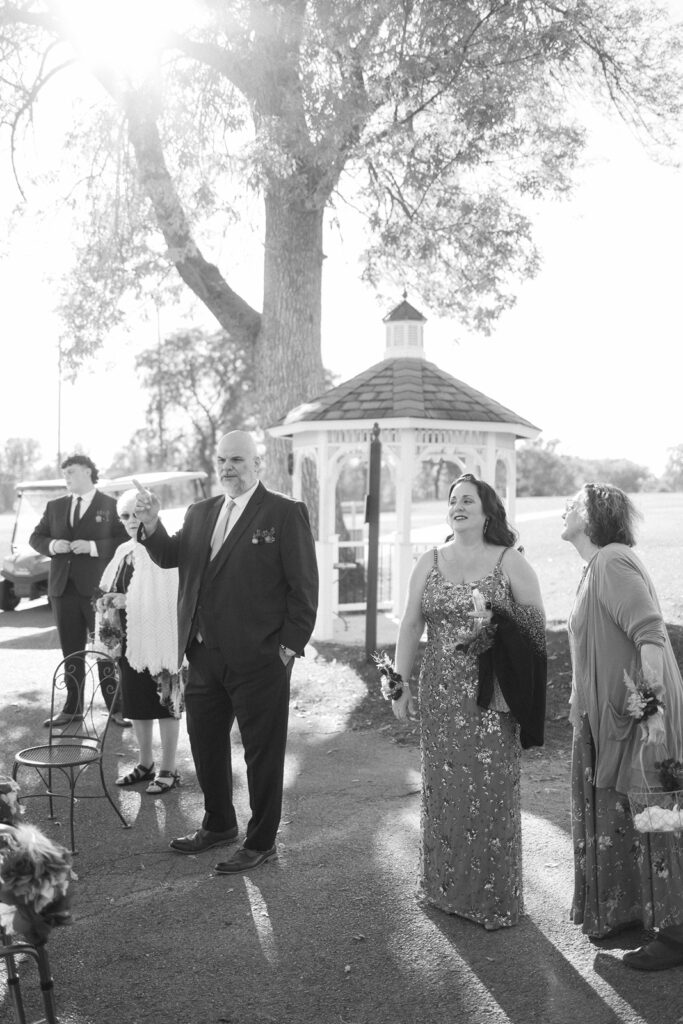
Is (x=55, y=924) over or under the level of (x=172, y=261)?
under

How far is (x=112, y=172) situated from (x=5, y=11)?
258 centimetres

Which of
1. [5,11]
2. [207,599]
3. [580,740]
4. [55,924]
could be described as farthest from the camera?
[5,11]

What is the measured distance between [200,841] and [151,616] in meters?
1.68

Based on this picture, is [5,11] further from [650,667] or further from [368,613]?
[650,667]

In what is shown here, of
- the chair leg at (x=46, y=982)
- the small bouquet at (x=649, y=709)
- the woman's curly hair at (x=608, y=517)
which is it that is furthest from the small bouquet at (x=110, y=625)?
the small bouquet at (x=649, y=709)

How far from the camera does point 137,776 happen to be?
6848 millimetres

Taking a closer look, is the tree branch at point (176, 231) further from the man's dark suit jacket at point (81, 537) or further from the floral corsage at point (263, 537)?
the floral corsage at point (263, 537)

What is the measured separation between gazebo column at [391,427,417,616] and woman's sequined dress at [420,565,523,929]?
7819 mm

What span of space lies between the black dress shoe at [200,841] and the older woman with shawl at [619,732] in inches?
84.3

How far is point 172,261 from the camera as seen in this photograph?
15.2 m

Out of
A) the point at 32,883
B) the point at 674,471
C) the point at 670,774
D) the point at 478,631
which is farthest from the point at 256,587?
the point at 674,471

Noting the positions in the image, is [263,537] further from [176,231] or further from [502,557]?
[176,231]

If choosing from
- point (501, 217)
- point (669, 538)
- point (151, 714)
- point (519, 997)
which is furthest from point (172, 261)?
point (519, 997)

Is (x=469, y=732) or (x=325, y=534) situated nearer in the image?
(x=469, y=732)
